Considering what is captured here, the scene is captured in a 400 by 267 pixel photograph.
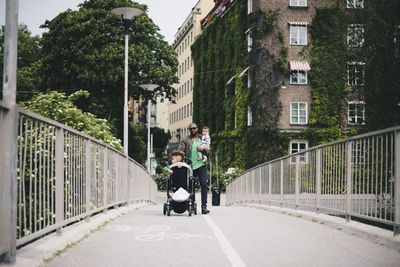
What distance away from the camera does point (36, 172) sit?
5.78m

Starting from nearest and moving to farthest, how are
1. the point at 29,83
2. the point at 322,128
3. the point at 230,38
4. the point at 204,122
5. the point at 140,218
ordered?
1. the point at 140,218
2. the point at 322,128
3. the point at 29,83
4. the point at 230,38
5. the point at 204,122

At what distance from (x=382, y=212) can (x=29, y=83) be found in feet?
136

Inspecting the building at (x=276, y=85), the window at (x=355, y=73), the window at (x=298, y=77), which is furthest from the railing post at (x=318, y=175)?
the window at (x=298, y=77)

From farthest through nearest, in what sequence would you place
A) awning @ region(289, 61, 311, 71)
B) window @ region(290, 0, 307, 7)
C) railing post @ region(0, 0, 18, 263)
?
window @ region(290, 0, 307, 7) → awning @ region(289, 61, 311, 71) → railing post @ region(0, 0, 18, 263)

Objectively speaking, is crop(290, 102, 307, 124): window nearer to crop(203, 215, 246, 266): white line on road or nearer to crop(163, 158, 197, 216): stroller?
crop(163, 158, 197, 216): stroller

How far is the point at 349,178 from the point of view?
27.6 ft

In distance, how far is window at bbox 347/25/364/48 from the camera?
45.5 ft

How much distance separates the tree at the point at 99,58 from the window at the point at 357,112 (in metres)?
23.7

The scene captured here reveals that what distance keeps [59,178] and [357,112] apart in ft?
32.0

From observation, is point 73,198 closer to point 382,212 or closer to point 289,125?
point 382,212

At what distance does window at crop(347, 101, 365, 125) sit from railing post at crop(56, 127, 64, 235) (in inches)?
340

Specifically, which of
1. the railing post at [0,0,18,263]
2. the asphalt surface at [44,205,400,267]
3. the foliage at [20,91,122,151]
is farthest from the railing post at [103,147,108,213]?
the foliage at [20,91,122,151]

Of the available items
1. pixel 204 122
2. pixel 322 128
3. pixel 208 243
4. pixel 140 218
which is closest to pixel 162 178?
pixel 204 122

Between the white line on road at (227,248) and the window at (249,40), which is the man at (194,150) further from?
the window at (249,40)
